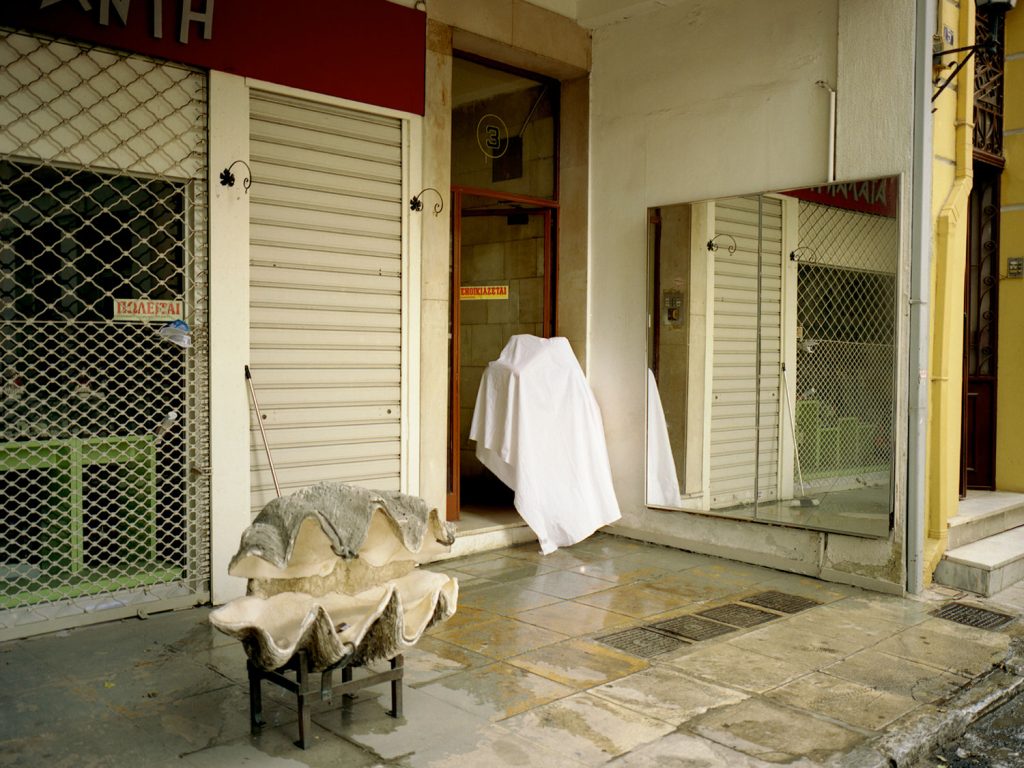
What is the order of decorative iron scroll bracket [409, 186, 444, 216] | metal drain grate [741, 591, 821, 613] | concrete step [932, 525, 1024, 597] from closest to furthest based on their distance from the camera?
metal drain grate [741, 591, 821, 613] < concrete step [932, 525, 1024, 597] < decorative iron scroll bracket [409, 186, 444, 216]

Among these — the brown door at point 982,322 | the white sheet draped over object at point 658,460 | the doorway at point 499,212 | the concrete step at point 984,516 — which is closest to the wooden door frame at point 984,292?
the brown door at point 982,322

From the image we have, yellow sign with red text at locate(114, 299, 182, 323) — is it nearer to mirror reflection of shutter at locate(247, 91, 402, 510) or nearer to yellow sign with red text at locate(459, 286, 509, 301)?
mirror reflection of shutter at locate(247, 91, 402, 510)

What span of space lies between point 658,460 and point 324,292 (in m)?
3.19

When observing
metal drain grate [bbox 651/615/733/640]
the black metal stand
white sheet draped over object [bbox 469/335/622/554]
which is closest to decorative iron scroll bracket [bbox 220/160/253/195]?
white sheet draped over object [bbox 469/335/622/554]

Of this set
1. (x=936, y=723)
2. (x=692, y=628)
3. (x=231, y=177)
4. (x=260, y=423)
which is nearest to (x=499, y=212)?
(x=231, y=177)

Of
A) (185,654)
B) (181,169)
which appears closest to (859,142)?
(181,169)

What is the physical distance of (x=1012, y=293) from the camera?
8.71 metres

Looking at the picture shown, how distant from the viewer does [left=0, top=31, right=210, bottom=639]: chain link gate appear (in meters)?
5.21

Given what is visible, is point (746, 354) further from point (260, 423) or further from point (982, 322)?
point (260, 423)

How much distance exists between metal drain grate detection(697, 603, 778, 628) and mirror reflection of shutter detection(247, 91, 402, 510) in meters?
2.57

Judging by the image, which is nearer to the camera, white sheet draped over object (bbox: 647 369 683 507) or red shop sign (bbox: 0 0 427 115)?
red shop sign (bbox: 0 0 427 115)

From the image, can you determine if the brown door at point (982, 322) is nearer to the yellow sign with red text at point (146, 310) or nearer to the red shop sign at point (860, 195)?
the red shop sign at point (860, 195)

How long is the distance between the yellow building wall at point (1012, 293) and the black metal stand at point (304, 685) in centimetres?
689

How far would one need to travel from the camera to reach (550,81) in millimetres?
8586
